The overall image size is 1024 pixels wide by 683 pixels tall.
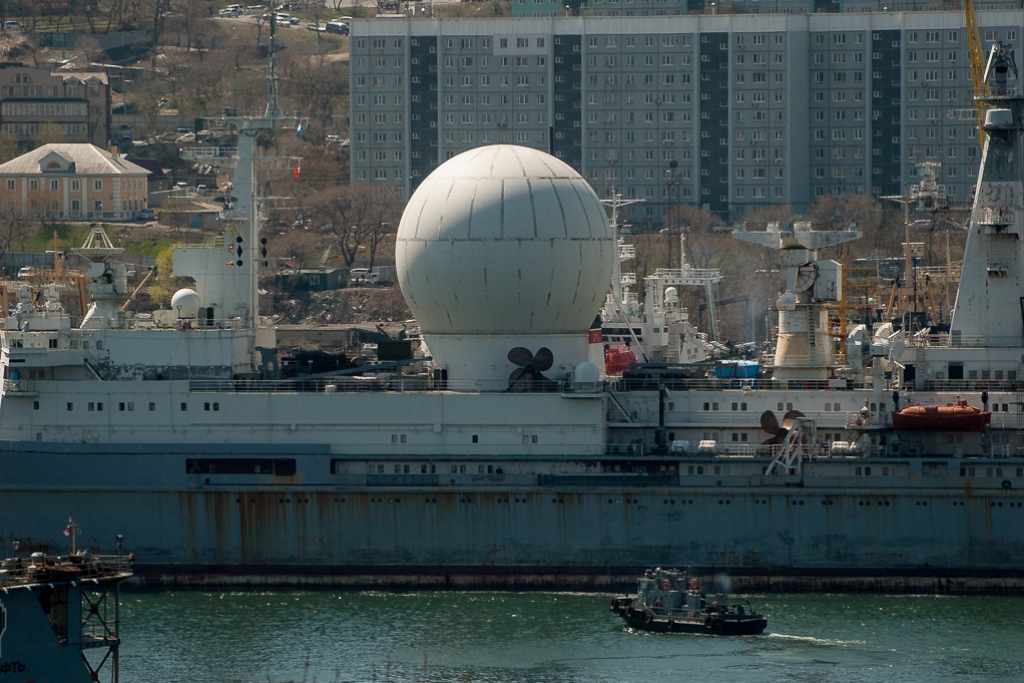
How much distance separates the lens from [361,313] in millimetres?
86062

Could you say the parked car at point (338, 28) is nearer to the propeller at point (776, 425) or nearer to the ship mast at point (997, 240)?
the ship mast at point (997, 240)

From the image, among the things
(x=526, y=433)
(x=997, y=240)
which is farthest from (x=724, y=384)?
(x=997, y=240)

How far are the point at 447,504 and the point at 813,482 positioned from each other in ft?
30.4

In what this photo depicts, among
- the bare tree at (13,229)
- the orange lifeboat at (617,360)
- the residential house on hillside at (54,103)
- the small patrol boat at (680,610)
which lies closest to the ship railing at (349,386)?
the orange lifeboat at (617,360)

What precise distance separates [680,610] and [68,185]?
58615 mm

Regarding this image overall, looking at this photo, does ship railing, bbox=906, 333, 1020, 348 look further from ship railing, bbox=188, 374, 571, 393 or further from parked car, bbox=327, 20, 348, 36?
parked car, bbox=327, 20, 348, 36

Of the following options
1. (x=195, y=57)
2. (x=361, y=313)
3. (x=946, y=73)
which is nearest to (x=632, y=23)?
(x=946, y=73)

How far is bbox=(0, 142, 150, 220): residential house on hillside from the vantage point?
316 ft

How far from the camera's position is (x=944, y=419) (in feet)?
161

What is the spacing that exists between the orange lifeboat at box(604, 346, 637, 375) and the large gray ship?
4.54m

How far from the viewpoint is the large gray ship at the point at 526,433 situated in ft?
161

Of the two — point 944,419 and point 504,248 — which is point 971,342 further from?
point 504,248

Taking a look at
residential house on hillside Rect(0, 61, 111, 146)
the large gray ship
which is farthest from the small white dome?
residential house on hillside Rect(0, 61, 111, 146)

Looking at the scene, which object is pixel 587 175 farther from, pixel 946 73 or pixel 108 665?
pixel 108 665
